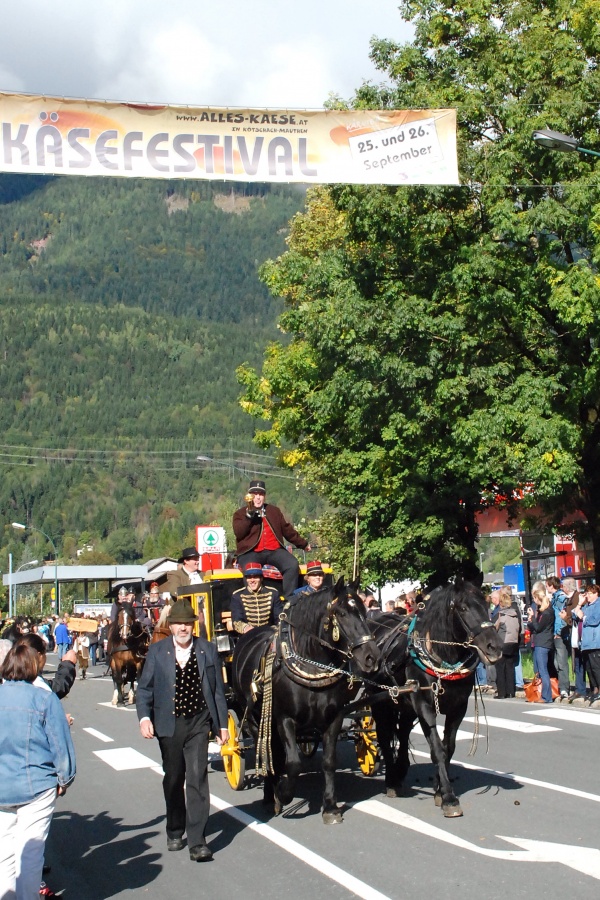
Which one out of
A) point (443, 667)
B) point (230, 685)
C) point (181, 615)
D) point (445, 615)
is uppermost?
point (181, 615)

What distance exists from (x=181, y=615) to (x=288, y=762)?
5.12 feet

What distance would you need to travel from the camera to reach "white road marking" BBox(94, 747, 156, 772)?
13648mm

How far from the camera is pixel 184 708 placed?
8.58 m

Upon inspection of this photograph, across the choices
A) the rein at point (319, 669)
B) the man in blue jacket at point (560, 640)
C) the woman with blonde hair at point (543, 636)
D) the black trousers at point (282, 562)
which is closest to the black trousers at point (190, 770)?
the rein at point (319, 669)

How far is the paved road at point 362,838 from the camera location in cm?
745

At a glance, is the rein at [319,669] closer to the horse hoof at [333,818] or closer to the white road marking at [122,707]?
the horse hoof at [333,818]

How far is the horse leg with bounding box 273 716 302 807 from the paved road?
267mm

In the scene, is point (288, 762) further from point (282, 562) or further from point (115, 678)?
point (115, 678)

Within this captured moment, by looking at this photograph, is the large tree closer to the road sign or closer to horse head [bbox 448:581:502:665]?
the road sign

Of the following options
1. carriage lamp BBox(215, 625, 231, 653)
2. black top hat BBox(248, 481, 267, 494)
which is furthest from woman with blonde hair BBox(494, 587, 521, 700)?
black top hat BBox(248, 481, 267, 494)

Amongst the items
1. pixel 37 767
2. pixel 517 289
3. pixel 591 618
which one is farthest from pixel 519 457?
pixel 37 767

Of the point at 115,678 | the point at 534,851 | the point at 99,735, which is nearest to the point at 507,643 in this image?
the point at 99,735

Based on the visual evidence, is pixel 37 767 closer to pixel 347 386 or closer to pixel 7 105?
pixel 7 105

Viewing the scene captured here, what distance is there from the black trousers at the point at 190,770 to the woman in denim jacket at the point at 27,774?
213 centimetres
